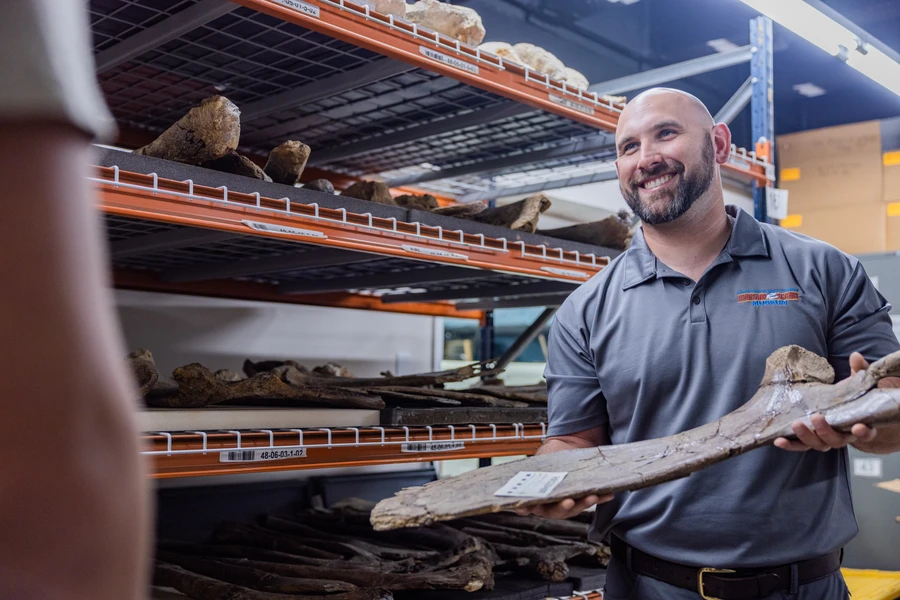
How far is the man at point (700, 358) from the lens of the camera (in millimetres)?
1854

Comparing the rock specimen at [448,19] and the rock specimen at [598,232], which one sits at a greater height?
the rock specimen at [448,19]

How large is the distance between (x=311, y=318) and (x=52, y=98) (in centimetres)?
359

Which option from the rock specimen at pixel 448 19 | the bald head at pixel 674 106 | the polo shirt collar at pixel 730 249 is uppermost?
the rock specimen at pixel 448 19

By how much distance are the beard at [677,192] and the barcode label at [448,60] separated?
1.80 ft

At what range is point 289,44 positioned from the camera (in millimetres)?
2289

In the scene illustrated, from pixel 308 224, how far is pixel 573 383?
0.78 meters

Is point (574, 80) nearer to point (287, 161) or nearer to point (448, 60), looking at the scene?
point (448, 60)

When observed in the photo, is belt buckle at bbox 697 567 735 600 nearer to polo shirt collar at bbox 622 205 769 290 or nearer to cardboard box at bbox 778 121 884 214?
polo shirt collar at bbox 622 205 769 290

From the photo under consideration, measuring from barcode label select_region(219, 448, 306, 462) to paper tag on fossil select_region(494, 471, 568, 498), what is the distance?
2.21 ft

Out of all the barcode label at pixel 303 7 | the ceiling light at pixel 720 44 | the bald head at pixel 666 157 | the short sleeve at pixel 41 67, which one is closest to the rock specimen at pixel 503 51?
the bald head at pixel 666 157

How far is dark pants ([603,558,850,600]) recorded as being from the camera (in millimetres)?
1839

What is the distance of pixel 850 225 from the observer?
490cm

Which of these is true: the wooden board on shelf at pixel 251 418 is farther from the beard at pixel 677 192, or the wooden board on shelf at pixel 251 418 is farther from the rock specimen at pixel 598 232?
the rock specimen at pixel 598 232

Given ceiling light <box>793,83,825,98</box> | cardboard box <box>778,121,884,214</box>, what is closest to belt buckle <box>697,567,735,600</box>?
cardboard box <box>778,121,884,214</box>
